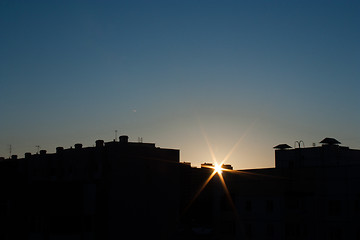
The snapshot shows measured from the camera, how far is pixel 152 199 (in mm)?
55344

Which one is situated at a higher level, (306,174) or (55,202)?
(306,174)

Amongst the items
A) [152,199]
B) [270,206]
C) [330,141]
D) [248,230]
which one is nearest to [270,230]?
[270,206]

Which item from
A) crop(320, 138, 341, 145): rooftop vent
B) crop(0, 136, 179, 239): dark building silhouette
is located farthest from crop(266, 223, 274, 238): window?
crop(320, 138, 341, 145): rooftop vent

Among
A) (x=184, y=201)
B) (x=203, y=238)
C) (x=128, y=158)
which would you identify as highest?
(x=128, y=158)

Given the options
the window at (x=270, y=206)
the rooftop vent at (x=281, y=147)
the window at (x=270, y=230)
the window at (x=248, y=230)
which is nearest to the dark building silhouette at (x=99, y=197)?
the window at (x=248, y=230)

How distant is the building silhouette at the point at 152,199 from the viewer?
47.8 meters

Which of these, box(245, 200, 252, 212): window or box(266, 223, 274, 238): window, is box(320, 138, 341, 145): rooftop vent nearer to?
box(245, 200, 252, 212): window

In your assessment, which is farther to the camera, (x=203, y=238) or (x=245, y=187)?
(x=203, y=238)

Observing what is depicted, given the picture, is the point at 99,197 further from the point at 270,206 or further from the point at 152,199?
the point at 270,206

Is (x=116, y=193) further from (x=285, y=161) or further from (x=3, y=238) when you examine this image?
(x=285, y=161)

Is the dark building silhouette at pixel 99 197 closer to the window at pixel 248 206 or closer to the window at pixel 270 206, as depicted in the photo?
the window at pixel 248 206

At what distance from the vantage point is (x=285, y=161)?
73188 mm

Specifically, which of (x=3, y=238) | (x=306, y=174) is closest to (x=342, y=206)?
(x=306, y=174)

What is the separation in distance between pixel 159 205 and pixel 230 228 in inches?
380
